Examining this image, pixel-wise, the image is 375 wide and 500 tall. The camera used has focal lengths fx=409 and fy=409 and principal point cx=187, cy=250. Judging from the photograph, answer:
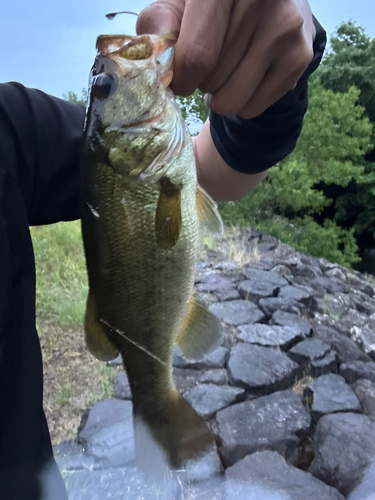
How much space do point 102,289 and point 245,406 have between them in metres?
1.43

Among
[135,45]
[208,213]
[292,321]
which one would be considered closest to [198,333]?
[208,213]

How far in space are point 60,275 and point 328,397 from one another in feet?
5.70

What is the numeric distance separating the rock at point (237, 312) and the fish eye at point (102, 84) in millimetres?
2137

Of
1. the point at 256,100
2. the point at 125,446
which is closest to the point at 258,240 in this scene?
the point at 125,446

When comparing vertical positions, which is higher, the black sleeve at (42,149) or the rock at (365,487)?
the black sleeve at (42,149)

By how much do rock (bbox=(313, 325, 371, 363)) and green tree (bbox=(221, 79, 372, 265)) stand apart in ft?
10.4

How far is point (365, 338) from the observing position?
286cm

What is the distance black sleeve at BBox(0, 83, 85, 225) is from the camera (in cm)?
94

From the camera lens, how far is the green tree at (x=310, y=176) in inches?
250

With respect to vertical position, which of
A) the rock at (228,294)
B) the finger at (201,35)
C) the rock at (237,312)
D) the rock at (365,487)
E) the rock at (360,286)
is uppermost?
the finger at (201,35)

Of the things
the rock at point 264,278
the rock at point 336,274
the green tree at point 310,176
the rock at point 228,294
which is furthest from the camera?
the green tree at point 310,176

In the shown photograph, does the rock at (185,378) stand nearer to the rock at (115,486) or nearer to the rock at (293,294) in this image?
the rock at (115,486)

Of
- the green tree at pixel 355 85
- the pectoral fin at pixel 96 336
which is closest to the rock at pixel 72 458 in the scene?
the pectoral fin at pixel 96 336

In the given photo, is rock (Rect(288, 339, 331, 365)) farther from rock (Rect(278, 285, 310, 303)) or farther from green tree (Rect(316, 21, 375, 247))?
green tree (Rect(316, 21, 375, 247))
